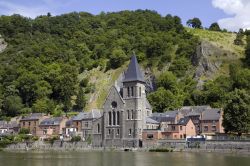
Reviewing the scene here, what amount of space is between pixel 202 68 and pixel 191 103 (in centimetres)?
2001

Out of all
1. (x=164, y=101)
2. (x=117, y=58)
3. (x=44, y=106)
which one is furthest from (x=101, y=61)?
(x=164, y=101)

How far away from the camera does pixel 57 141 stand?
297ft

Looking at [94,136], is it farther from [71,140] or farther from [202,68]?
[202,68]

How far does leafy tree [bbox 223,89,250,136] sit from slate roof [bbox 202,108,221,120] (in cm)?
1564

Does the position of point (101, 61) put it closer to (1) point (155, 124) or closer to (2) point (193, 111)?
(2) point (193, 111)

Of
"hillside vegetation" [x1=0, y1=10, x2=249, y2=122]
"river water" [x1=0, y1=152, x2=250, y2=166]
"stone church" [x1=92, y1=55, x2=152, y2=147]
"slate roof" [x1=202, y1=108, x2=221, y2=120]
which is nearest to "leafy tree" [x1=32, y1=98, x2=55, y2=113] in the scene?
"hillside vegetation" [x1=0, y1=10, x2=249, y2=122]

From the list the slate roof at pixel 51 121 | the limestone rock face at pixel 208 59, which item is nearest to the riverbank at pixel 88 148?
the slate roof at pixel 51 121

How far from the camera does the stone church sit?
289ft

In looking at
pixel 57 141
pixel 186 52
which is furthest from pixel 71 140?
pixel 186 52

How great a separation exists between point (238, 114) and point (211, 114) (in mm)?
18755

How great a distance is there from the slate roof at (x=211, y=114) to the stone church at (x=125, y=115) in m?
12.5

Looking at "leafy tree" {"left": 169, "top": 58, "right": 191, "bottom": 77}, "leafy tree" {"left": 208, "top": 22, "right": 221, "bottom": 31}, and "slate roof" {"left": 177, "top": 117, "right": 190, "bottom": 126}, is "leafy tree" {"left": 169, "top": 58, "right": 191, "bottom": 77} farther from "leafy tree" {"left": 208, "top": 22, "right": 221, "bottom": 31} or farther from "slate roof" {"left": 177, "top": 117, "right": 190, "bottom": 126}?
"leafy tree" {"left": 208, "top": 22, "right": 221, "bottom": 31}

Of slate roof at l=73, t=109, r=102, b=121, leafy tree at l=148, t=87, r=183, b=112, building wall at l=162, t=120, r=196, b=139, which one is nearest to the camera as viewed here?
building wall at l=162, t=120, r=196, b=139

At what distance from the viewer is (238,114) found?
240ft
